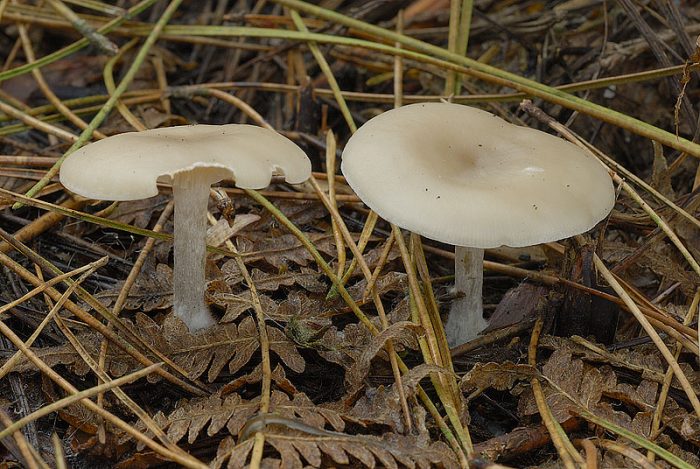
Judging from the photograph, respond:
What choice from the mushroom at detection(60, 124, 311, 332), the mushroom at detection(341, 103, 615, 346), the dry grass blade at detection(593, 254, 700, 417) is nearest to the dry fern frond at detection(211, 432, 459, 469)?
the mushroom at detection(341, 103, 615, 346)

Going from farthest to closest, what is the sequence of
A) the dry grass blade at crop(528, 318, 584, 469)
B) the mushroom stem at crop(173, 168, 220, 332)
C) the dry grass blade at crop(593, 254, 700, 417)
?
the mushroom stem at crop(173, 168, 220, 332)
the dry grass blade at crop(593, 254, 700, 417)
the dry grass blade at crop(528, 318, 584, 469)

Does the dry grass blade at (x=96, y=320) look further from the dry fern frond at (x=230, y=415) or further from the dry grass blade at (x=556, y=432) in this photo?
the dry grass blade at (x=556, y=432)

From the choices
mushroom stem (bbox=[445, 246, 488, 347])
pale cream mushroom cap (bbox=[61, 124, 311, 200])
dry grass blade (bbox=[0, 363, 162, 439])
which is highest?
A: pale cream mushroom cap (bbox=[61, 124, 311, 200])

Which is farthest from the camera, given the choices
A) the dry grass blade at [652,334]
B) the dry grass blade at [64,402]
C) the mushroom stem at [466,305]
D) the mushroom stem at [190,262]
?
the mushroom stem at [466,305]

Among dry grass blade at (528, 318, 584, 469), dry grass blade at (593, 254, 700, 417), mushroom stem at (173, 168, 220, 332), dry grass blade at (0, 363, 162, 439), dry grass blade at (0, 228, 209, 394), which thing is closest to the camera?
dry grass blade at (0, 363, 162, 439)

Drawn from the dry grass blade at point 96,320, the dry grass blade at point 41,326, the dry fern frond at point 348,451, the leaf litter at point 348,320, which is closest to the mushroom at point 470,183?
the leaf litter at point 348,320

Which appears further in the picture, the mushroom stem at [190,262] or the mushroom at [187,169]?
the mushroom stem at [190,262]

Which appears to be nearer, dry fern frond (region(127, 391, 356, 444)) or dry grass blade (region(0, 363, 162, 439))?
dry grass blade (region(0, 363, 162, 439))

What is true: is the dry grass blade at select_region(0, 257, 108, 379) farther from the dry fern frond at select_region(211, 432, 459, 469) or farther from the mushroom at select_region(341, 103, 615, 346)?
the mushroom at select_region(341, 103, 615, 346)
